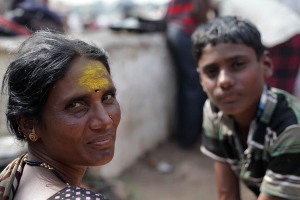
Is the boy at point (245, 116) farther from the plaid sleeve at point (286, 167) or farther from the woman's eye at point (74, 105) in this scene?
the woman's eye at point (74, 105)

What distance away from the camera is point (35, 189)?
4.94 ft

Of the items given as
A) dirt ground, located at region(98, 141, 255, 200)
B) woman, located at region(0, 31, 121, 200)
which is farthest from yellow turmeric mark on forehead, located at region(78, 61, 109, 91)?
dirt ground, located at region(98, 141, 255, 200)

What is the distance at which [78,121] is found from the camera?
1.57m

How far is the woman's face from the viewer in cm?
156

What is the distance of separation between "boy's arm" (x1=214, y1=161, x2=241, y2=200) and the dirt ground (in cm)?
185

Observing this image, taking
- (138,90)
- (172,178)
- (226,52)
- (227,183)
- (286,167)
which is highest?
(226,52)

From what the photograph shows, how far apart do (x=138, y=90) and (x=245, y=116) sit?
10.1 ft

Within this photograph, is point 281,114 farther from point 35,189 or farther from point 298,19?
point 298,19

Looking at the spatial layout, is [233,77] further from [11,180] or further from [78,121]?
[11,180]

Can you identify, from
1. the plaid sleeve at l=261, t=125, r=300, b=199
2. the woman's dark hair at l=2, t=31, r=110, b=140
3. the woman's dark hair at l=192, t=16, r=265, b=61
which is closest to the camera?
the woman's dark hair at l=2, t=31, r=110, b=140

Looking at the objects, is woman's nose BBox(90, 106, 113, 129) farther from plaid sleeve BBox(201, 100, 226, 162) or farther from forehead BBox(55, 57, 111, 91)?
plaid sleeve BBox(201, 100, 226, 162)

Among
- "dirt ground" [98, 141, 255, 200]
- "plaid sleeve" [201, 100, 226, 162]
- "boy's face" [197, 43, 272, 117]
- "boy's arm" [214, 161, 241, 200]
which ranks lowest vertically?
"dirt ground" [98, 141, 255, 200]

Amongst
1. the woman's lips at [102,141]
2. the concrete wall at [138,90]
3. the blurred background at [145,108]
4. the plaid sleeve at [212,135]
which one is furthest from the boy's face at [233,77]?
the concrete wall at [138,90]

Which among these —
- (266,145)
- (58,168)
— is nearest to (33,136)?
(58,168)
